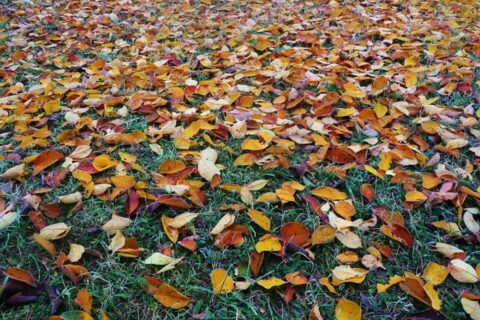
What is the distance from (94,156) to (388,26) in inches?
95.8

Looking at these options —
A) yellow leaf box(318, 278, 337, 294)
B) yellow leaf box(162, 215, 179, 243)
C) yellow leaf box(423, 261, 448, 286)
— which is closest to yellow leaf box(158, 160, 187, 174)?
yellow leaf box(162, 215, 179, 243)

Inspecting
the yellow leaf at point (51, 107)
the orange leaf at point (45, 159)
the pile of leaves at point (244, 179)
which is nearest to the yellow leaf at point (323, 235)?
the pile of leaves at point (244, 179)

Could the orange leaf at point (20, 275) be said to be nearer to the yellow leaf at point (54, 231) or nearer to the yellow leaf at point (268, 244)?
the yellow leaf at point (54, 231)

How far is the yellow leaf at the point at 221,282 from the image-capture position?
1296mm

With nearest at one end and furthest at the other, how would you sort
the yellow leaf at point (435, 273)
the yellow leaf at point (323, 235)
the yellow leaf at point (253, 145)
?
the yellow leaf at point (435, 273) → the yellow leaf at point (323, 235) → the yellow leaf at point (253, 145)

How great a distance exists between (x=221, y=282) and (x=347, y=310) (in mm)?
398

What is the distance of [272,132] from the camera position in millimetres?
1912

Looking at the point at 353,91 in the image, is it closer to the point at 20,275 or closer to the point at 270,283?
the point at 270,283

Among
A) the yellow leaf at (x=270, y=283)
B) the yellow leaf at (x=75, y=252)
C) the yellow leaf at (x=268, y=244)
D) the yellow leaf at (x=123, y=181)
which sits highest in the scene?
the yellow leaf at (x=123, y=181)

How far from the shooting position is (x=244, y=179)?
5.62 ft

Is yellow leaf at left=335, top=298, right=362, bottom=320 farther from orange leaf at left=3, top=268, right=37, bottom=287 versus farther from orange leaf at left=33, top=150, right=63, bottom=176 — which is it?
orange leaf at left=33, top=150, right=63, bottom=176

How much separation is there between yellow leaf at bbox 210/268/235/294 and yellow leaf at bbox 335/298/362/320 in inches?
13.2

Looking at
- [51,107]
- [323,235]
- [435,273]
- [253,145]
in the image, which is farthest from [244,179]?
[51,107]

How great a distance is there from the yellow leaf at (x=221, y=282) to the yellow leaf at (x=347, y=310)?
1.10 feet
